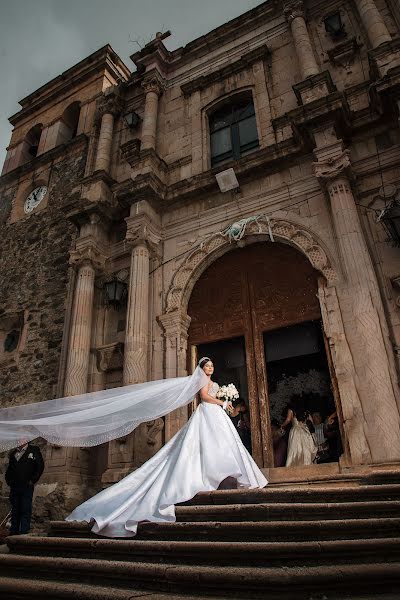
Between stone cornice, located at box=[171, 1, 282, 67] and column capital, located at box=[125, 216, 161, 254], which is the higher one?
stone cornice, located at box=[171, 1, 282, 67]

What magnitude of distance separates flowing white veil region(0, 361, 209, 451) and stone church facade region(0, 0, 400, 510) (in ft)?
6.82

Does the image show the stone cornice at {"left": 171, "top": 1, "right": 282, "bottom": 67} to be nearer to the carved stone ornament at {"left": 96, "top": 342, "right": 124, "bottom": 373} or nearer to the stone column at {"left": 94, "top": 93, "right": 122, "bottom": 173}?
the stone column at {"left": 94, "top": 93, "right": 122, "bottom": 173}

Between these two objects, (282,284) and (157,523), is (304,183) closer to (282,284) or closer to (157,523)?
(282,284)

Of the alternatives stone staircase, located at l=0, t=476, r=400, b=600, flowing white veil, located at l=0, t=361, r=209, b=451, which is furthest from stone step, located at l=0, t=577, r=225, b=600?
flowing white veil, located at l=0, t=361, r=209, b=451

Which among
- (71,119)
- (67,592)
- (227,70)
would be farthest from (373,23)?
(71,119)

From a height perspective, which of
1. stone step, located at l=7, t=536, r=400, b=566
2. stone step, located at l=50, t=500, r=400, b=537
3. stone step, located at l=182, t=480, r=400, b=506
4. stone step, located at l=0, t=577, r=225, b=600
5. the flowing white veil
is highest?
the flowing white veil

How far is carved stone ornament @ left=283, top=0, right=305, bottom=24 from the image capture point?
1043cm

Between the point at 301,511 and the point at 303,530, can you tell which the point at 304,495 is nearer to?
the point at 301,511

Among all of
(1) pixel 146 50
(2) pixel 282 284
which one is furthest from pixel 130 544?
(1) pixel 146 50

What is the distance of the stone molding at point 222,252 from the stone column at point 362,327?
1.92ft

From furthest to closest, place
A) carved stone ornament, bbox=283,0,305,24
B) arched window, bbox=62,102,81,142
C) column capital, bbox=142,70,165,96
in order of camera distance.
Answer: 1. arched window, bbox=62,102,81,142
2. column capital, bbox=142,70,165,96
3. carved stone ornament, bbox=283,0,305,24

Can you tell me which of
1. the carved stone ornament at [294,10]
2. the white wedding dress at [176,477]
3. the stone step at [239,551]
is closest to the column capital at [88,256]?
the white wedding dress at [176,477]

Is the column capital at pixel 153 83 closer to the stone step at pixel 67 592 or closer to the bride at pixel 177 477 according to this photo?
the bride at pixel 177 477

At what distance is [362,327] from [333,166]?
323 cm
